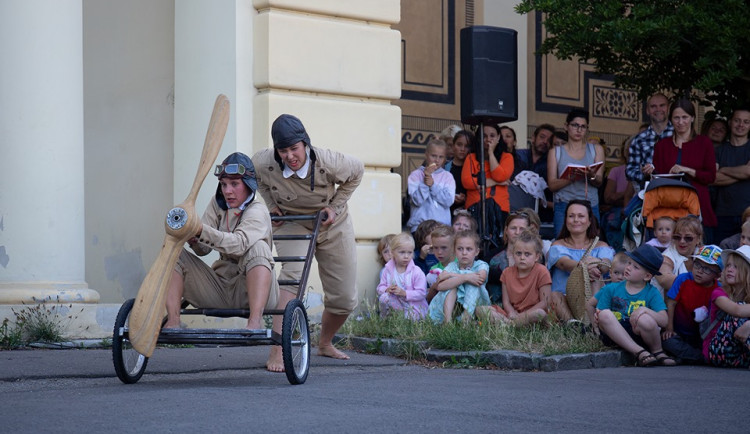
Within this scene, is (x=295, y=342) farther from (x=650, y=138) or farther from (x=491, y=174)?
(x=650, y=138)

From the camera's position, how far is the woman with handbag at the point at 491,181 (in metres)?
11.1

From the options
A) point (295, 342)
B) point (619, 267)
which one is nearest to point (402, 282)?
point (619, 267)

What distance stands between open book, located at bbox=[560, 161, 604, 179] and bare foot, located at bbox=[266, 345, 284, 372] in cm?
445

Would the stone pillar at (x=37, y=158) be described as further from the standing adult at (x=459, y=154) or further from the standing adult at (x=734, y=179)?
the standing adult at (x=734, y=179)

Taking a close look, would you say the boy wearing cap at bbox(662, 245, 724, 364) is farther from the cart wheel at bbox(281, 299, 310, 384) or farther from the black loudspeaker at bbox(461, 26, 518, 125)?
the black loudspeaker at bbox(461, 26, 518, 125)

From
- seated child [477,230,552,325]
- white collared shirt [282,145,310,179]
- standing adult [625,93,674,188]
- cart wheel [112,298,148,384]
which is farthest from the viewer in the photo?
standing adult [625,93,674,188]

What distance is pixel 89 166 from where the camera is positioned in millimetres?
10406

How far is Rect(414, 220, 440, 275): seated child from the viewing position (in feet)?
34.1

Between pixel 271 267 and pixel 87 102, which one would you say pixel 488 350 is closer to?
pixel 271 267

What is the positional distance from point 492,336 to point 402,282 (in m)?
1.63

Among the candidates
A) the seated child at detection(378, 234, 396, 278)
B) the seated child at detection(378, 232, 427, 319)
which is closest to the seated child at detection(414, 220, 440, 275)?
the seated child at detection(378, 234, 396, 278)

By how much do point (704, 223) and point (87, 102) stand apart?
5646 millimetres

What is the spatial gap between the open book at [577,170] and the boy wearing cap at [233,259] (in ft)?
15.6

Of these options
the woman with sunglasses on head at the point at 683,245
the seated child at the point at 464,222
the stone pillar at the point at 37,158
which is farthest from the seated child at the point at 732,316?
the stone pillar at the point at 37,158
